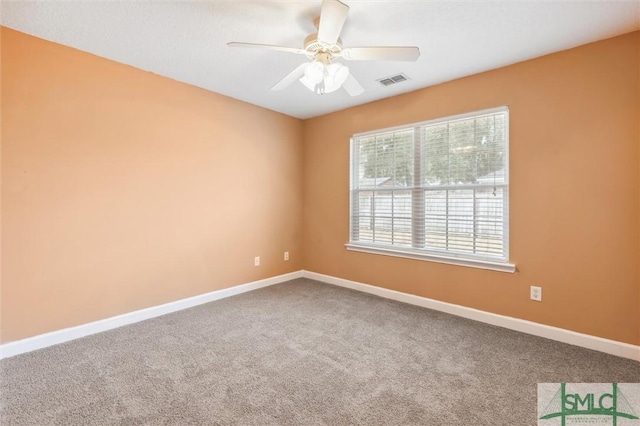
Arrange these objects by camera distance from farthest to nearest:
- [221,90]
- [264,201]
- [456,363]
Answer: [264,201] < [221,90] < [456,363]

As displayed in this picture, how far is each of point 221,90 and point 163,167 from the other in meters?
1.11

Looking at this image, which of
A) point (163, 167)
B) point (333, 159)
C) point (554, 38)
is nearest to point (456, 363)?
point (554, 38)

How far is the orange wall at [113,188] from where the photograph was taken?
227 cm

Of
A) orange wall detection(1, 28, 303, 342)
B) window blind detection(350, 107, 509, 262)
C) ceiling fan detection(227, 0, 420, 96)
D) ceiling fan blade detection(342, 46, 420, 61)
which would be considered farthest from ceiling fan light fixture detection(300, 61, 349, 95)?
orange wall detection(1, 28, 303, 342)

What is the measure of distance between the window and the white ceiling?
649 mm

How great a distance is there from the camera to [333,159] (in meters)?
4.19

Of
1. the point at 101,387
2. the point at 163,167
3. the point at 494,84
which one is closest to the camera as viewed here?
the point at 101,387

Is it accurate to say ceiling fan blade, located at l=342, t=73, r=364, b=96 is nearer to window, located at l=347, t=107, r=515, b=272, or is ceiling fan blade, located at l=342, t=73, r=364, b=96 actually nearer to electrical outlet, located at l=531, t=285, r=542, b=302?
window, located at l=347, t=107, r=515, b=272

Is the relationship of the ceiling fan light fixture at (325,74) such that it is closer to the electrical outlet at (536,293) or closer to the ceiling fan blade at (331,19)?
the ceiling fan blade at (331,19)

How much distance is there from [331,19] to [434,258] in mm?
2524

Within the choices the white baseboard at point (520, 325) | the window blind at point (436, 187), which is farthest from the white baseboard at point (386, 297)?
the window blind at point (436, 187)

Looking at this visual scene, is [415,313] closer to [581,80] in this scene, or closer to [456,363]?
[456,363]

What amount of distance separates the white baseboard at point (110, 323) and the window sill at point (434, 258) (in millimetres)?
1477

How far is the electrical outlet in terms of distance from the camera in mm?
2613
